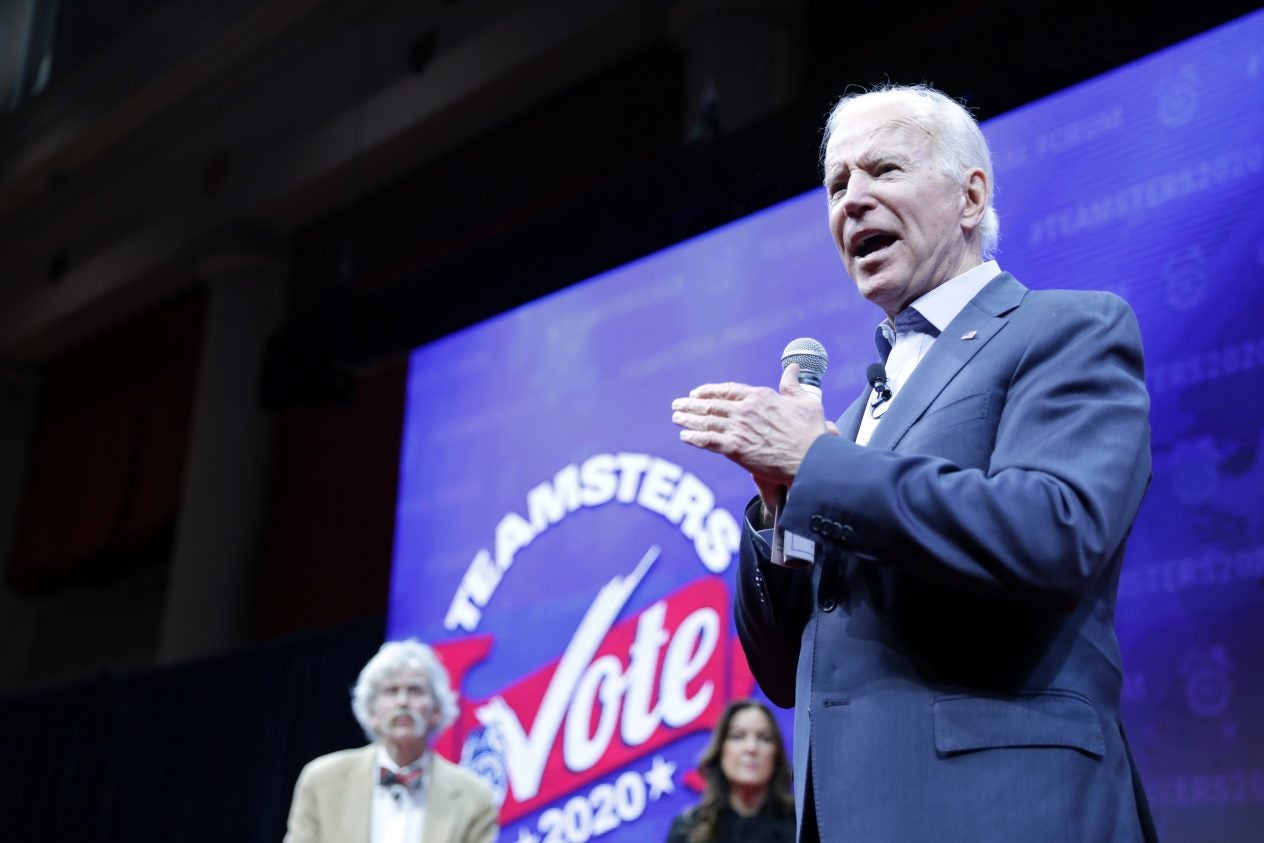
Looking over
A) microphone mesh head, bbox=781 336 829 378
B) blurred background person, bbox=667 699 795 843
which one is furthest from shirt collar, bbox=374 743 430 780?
microphone mesh head, bbox=781 336 829 378

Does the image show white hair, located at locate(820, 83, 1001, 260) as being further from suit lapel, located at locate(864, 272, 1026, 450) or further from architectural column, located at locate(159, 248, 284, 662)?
architectural column, located at locate(159, 248, 284, 662)

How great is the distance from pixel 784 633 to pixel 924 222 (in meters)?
0.39

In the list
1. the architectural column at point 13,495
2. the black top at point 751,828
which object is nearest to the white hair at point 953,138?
the black top at point 751,828

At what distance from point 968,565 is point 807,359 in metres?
0.32

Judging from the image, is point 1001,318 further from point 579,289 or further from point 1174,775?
point 579,289

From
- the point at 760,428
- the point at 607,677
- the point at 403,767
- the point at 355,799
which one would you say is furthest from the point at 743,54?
the point at 760,428

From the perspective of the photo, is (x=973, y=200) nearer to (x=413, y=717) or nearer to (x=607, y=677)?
(x=413, y=717)

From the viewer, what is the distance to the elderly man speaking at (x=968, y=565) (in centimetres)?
106

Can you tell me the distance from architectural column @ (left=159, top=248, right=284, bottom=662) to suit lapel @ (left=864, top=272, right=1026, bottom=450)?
23.4 feet

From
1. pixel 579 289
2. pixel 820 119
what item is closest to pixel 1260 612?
pixel 820 119

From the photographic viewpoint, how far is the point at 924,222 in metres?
1.32

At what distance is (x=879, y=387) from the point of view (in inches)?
51.8

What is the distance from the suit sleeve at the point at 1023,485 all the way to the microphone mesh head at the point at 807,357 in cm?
16

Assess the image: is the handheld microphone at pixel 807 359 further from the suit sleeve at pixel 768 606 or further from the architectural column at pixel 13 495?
the architectural column at pixel 13 495
